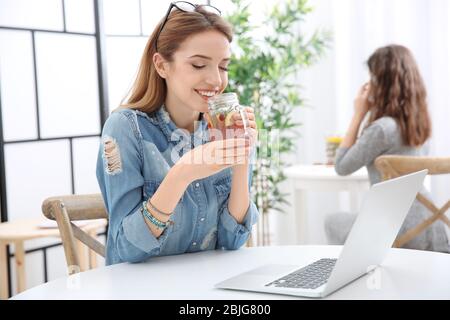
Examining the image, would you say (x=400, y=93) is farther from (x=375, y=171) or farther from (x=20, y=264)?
(x=20, y=264)

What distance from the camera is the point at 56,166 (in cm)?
361

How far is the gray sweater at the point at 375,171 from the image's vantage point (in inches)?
112

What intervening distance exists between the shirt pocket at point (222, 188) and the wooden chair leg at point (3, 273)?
160 cm

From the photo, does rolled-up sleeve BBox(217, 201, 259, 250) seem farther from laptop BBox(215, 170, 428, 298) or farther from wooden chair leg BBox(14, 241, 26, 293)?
wooden chair leg BBox(14, 241, 26, 293)

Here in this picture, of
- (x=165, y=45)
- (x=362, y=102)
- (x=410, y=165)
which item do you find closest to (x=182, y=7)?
(x=165, y=45)

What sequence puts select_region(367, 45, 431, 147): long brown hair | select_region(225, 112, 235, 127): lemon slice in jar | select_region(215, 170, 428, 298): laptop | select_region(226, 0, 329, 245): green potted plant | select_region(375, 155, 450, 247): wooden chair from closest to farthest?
select_region(215, 170, 428, 298): laptop → select_region(225, 112, 235, 127): lemon slice in jar → select_region(375, 155, 450, 247): wooden chair → select_region(367, 45, 431, 147): long brown hair → select_region(226, 0, 329, 245): green potted plant

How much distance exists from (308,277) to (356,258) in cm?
11

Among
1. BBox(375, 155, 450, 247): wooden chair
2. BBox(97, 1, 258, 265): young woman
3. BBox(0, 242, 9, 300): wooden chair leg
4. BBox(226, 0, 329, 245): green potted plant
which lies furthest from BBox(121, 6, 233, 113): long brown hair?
BBox(226, 0, 329, 245): green potted plant

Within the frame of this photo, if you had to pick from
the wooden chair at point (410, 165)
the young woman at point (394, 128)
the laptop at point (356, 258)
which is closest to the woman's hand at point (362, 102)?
the young woman at point (394, 128)

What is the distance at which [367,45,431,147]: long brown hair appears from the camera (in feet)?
9.67

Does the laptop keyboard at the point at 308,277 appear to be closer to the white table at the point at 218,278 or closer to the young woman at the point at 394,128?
the white table at the point at 218,278

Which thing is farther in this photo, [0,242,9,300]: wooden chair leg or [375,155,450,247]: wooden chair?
[0,242,9,300]: wooden chair leg

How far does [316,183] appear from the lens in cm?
350
